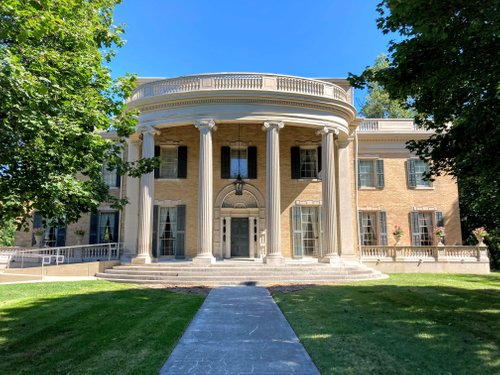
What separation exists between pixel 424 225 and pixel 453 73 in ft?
54.6

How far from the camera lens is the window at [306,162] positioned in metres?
20.2

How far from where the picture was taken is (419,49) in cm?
827

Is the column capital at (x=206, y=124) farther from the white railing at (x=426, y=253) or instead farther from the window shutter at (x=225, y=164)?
the white railing at (x=426, y=253)

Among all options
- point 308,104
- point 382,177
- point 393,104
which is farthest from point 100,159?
point 393,104

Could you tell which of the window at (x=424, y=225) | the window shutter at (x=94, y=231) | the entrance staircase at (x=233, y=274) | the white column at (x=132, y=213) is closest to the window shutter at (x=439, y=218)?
the window at (x=424, y=225)

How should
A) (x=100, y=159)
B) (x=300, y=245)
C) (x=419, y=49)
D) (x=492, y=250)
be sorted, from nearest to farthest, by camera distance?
(x=100, y=159) < (x=419, y=49) < (x=300, y=245) < (x=492, y=250)

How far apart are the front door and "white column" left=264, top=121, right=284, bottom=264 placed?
151 inches

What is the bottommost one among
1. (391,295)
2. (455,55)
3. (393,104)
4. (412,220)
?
(391,295)

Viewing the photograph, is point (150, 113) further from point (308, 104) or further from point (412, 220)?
point (412, 220)

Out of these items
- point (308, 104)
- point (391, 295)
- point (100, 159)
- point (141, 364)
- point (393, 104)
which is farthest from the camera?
point (393, 104)

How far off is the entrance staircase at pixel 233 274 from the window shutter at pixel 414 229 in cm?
755

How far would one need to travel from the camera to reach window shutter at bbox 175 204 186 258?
1944 centimetres

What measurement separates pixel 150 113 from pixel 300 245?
1018 centimetres

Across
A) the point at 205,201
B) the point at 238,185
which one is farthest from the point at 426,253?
the point at 205,201
